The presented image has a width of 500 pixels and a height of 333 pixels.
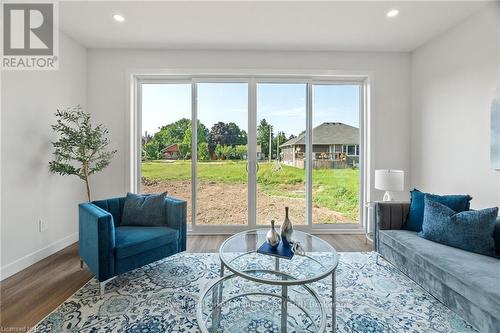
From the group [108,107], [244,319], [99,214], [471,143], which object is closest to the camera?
[244,319]

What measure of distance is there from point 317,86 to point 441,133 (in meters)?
1.77

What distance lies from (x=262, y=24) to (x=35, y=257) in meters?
3.75

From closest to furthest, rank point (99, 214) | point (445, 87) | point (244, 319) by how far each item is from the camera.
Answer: point (244, 319) < point (99, 214) < point (445, 87)

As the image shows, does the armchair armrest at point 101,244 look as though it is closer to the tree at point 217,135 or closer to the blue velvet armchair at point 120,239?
the blue velvet armchair at point 120,239

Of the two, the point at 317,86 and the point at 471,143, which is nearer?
the point at 471,143

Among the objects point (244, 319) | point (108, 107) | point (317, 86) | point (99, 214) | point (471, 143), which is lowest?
point (244, 319)

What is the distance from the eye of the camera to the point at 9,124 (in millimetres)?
2332

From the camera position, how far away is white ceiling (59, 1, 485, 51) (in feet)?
7.97

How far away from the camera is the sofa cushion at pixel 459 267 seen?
4.68ft

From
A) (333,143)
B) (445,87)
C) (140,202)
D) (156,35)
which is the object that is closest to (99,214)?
(140,202)

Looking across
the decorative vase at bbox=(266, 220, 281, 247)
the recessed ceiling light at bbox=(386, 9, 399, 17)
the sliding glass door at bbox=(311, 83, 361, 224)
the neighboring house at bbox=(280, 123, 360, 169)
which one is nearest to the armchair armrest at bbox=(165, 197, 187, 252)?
the decorative vase at bbox=(266, 220, 281, 247)

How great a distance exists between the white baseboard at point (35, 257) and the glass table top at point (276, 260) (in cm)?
224

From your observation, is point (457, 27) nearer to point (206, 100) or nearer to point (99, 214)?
point (206, 100)

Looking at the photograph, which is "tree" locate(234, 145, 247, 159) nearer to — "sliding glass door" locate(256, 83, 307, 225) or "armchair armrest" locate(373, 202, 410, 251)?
"sliding glass door" locate(256, 83, 307, 225)
